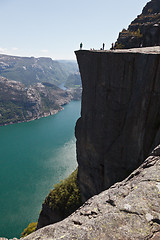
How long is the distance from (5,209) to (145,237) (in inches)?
2865

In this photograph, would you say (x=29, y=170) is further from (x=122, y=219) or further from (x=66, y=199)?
(x=122, y=219)

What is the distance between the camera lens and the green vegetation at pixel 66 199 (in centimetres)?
3488

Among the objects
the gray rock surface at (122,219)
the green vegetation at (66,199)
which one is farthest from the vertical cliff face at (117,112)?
the gray rock surface at (122,219)

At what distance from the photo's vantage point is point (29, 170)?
3440 inches

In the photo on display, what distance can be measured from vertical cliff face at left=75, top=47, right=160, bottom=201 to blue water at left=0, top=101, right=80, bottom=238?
1739 inches

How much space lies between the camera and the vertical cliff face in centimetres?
1767

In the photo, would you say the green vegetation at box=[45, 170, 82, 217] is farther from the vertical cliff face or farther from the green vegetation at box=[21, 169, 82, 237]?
the vertical cliff face

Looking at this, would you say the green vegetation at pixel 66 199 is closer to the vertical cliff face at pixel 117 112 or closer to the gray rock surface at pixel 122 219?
the vertical cliff face at pixel 117 112

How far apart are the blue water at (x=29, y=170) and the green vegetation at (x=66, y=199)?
92.7 ft

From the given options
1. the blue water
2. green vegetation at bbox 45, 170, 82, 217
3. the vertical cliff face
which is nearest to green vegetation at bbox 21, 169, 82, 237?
green vegetation at bbox 45, 170, 82, 217

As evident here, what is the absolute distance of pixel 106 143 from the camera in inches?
973

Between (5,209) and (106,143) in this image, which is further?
(5,209)

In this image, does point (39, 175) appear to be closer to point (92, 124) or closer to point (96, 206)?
point (92, 124)

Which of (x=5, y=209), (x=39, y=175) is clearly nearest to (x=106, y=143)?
(x=5, y=209)
